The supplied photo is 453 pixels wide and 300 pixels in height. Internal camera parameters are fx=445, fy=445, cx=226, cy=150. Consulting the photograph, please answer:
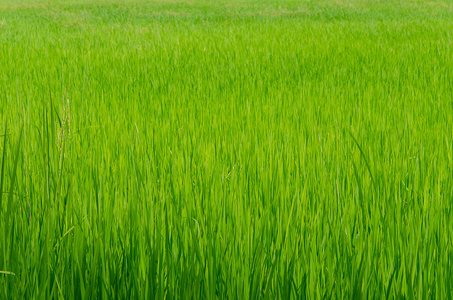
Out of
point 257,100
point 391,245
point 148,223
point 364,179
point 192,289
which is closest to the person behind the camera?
point 192,289

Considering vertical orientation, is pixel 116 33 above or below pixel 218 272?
above

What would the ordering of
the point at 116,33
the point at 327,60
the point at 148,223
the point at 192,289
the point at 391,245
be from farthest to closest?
the point at 116,33
the point at 327,60
the point at 148,223
the point at 391,245
the point at 192,289

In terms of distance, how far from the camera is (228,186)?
1.57m

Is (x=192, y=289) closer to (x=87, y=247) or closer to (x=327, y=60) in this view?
(x=87, y=247)

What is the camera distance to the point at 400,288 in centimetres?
93

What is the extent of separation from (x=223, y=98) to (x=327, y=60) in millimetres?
2271

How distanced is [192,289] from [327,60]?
4408 mm

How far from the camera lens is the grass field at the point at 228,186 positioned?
0.94 metres

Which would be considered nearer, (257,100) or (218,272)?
(218,272)

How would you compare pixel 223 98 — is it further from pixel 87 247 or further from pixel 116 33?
pixel 116 33

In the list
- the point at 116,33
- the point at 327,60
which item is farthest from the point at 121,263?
the point at 116,33

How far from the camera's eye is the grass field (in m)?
0.94

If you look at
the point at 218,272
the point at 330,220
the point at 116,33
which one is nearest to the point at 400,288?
the point at 330,220

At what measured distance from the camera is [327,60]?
4953mm
